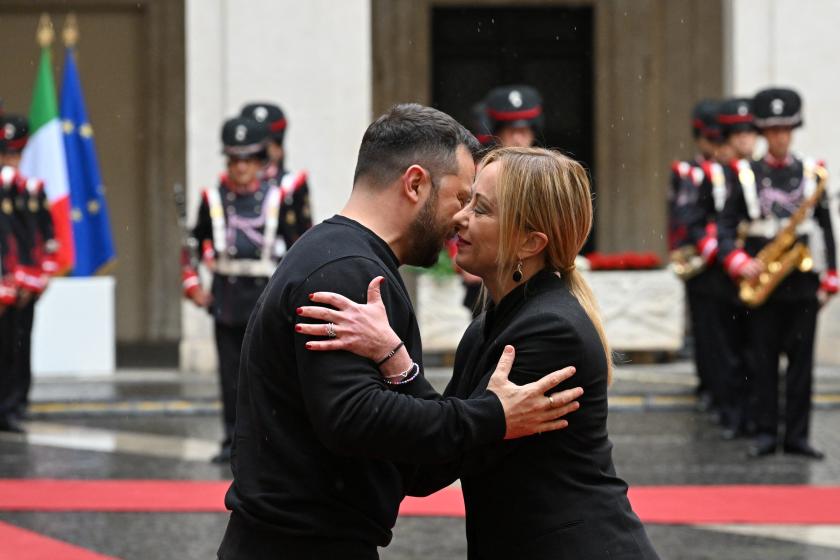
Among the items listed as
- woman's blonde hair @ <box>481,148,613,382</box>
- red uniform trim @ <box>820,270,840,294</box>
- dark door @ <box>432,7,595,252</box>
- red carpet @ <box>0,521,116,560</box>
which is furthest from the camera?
dark door @ <box>432,7,595,252</box>

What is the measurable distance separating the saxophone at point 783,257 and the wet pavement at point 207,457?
3.50ft

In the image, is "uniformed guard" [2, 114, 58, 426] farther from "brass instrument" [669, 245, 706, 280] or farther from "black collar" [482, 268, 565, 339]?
"black collar" [482, 268, 565, 339]

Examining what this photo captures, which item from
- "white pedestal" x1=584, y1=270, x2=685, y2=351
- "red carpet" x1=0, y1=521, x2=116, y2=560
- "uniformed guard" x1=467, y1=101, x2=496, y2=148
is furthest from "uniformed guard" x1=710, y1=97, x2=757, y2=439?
"red carpet" x1=0, y1=521, x2=116, y2=560

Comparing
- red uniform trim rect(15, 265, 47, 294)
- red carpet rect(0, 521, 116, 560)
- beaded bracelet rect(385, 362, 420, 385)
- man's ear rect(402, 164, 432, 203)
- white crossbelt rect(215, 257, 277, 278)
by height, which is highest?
man's ear rect(402, 164, 432, 203)

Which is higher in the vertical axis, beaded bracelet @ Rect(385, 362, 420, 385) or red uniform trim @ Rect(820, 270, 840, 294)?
beaded bracelet @ Rect(385, 362, 420, 385)

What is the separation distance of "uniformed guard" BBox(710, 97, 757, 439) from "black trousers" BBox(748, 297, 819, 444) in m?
0.63

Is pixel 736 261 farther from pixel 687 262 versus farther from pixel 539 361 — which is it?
pixel 539 361

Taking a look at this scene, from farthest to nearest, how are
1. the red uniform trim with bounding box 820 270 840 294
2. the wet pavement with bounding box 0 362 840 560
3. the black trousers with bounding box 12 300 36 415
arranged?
1. the black trousers with bounding box 12 300 36 415
2. the red uniform trim with bounding box 820 270 840 294
3. the wet pavement with bounding box 0 362 840 560

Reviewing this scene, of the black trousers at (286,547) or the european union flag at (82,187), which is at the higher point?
→ the european union flag at (82,187)

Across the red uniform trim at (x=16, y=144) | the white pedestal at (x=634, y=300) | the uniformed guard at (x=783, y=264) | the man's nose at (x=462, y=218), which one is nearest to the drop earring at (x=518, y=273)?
the man's nose at (x=462, y=218)

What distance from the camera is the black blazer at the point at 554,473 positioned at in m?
3.79

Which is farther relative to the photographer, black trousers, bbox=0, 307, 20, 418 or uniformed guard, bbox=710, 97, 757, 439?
black trousers, bbox=0, 307, 20, 418

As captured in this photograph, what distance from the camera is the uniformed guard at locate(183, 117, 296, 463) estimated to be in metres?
10.7

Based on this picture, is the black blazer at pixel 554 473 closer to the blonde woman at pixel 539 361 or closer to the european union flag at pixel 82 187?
the blonde woman at pixel 539 361
